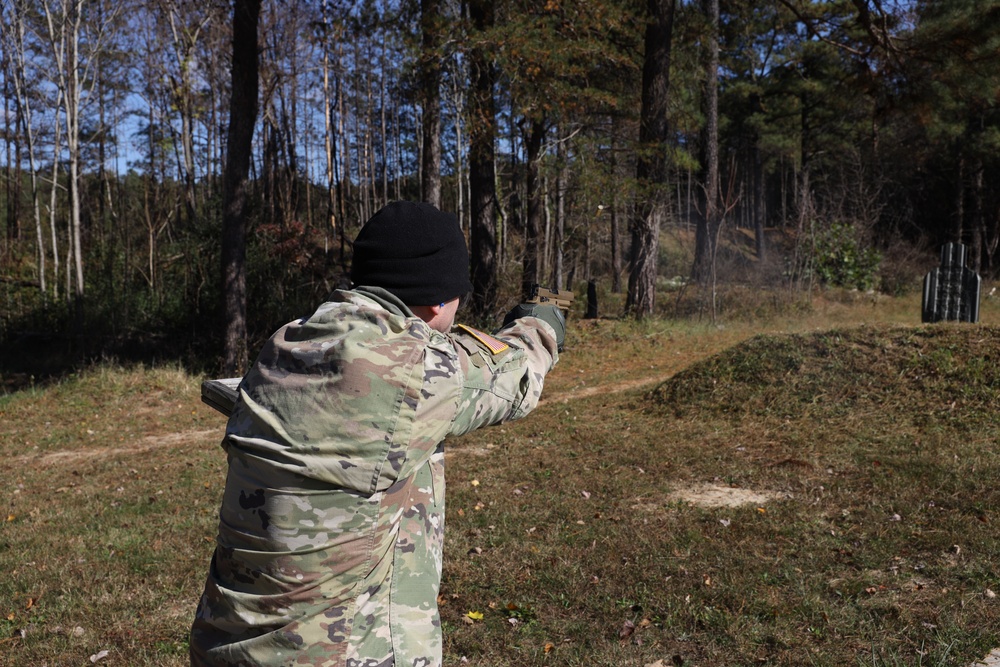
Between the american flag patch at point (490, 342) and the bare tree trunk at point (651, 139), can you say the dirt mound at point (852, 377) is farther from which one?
the bare tree trunk at point (651, 139)

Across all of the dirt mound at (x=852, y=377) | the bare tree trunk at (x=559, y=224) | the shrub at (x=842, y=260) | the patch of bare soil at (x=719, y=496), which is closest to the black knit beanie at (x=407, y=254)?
the patch of bare soil at (x=719, y=496)

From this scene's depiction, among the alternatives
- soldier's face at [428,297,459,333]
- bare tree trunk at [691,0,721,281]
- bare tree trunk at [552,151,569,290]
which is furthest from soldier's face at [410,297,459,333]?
bare tree trunk at [691,0,721,281]

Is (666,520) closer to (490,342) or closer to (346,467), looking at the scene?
(490,342)

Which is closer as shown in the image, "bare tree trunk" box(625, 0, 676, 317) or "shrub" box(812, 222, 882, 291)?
"bare tree trunk" box(625, 0, 676, 317)

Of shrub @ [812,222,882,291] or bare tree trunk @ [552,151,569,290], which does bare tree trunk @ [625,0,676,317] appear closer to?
bare tree trunk @ [552,151,569,290]

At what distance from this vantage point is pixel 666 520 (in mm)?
5270

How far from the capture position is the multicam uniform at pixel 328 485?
4.77ft

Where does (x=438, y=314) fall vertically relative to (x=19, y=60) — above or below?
below

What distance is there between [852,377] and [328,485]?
299 inches

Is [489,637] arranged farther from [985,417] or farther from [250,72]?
[250,72]

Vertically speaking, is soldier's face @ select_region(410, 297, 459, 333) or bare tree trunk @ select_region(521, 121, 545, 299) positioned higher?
bare tree trunk @ select_region(521, 121, 545, 299)

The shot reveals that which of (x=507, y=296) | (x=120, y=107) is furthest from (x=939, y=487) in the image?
(x=120, y=107)

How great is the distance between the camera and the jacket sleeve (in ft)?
5.42

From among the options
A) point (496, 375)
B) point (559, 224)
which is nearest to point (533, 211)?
point (559, 224)
